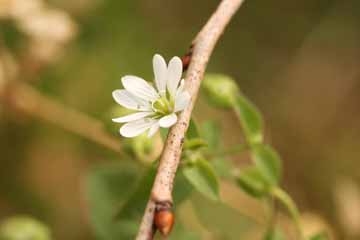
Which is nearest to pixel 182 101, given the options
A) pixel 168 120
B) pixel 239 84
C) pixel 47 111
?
pixel 168 120

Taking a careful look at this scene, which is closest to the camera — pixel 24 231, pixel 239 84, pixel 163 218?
pixel 163 218

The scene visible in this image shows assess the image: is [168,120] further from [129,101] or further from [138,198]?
[138,198]

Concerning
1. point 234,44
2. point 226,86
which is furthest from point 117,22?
point 226,86

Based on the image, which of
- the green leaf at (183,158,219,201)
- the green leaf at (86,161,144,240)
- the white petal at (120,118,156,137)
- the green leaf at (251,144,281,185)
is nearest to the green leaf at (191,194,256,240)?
the green leaf at (86,161,144,240)

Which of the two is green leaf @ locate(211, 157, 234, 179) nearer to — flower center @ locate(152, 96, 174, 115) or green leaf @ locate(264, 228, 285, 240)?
green leaf @ locate(264, 228, 285, 240)

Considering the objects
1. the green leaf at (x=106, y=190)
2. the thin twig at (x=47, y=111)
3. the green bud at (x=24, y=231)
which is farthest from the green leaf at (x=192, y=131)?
the thin twig at (x=47, y=111)

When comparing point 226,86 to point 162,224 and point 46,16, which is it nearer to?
point 162,224
